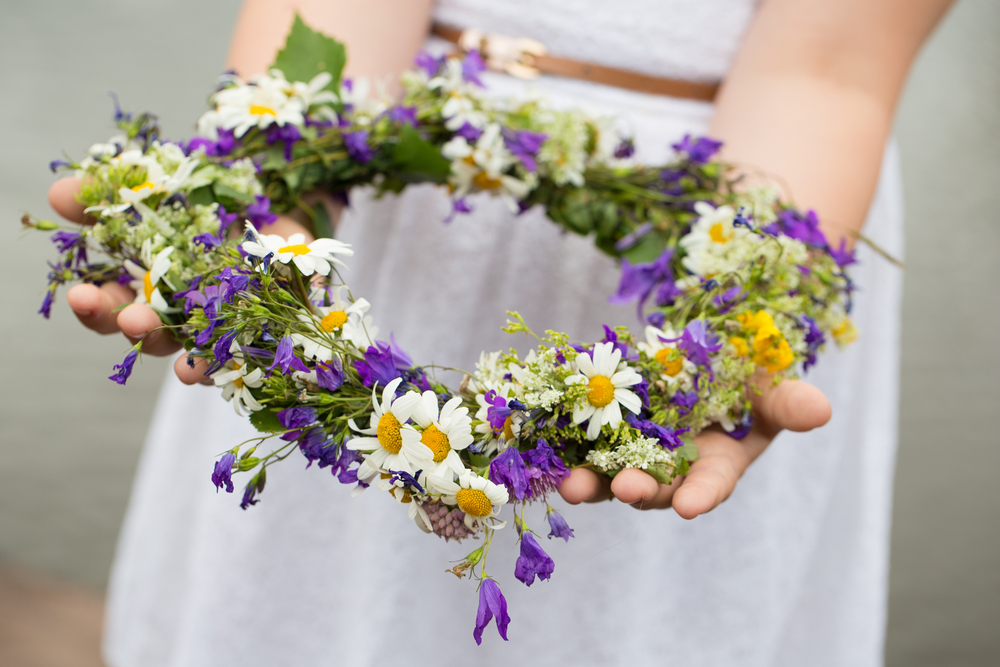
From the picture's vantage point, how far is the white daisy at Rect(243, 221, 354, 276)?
0.36m

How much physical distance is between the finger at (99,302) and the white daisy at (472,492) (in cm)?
27

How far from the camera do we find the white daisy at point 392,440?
13.9 inches

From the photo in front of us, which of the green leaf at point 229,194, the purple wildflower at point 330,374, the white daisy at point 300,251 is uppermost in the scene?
the green leaf at point 229,194

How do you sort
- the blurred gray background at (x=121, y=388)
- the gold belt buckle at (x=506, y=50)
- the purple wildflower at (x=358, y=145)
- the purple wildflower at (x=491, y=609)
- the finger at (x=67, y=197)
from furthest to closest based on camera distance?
the blurred gray background at (x=121, y=388) → the gold belt buckle at (x=506, y=50) → the purple wildflower at (x=358, y=145) → the finger at (x=67, y=197) → the purple wildflower at (x=491, y=609)

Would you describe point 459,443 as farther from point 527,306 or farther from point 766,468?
point 766,468

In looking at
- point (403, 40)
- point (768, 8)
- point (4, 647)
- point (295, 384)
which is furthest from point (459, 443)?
point (4, 647)

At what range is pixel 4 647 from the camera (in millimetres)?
1173

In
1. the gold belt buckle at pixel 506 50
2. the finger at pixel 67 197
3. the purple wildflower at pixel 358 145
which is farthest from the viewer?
the gold belt buckle at pixel 506 50

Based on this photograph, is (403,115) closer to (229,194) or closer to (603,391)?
(229,194)

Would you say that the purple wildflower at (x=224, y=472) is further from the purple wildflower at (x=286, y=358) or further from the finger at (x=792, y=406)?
the finger at (x=792, y=406)

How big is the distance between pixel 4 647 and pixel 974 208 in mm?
2567

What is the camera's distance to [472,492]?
348 mm

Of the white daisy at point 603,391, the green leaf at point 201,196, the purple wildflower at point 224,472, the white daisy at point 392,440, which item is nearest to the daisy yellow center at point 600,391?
the white daisy at point 603,391

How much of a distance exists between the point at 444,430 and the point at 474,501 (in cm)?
4
